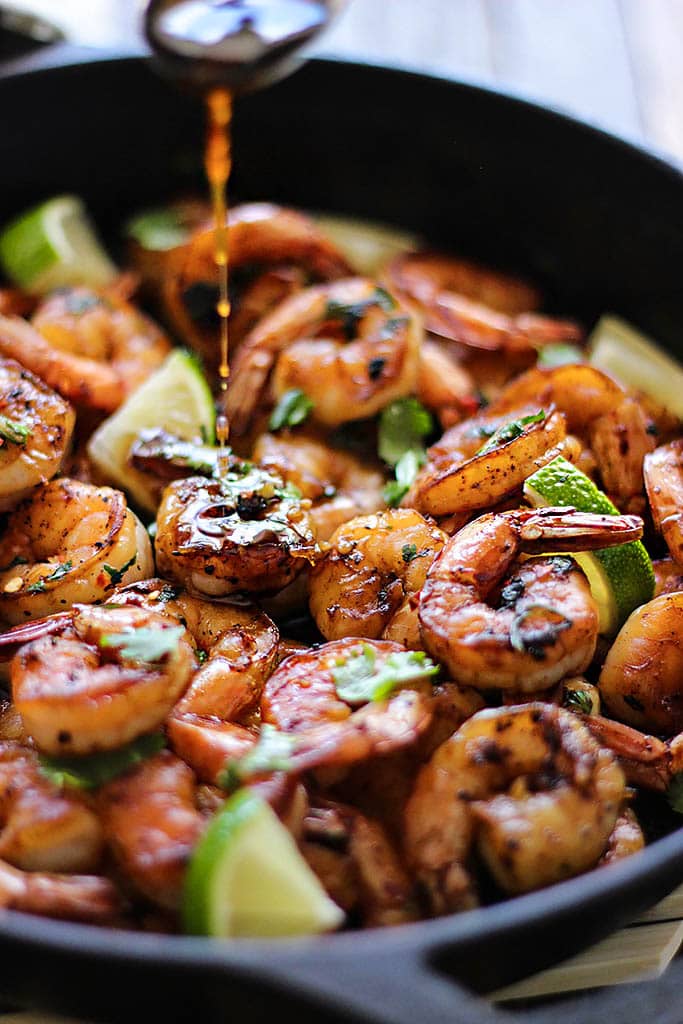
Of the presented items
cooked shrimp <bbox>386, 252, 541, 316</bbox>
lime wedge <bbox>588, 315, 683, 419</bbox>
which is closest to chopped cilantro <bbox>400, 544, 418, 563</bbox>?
lime wedge <bbox>588, 315, 683, 419</bbox>

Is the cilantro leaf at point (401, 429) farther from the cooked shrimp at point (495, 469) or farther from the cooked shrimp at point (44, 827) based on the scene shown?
the cooked shrimp at point (44, 827)

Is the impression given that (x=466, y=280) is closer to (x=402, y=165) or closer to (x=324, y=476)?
(x=402, y=165)

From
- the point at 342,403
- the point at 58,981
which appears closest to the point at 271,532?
the point at 342,403

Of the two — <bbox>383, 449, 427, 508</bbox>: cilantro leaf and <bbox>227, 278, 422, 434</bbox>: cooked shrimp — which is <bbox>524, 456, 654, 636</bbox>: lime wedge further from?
<bbox>227, 278, 422, 434</bbox>: cooked shrimp

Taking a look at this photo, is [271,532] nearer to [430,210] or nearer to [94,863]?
[94,863]

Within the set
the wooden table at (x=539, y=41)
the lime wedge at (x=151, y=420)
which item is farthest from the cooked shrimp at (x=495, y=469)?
the wooden table at (x=539, y=41)
